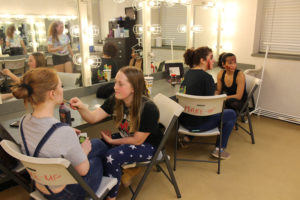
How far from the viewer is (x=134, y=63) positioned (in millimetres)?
3049

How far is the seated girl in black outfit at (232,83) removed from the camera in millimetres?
2871

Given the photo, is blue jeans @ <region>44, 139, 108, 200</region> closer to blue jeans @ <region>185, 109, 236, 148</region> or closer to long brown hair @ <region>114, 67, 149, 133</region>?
long brown hair @ <region>114, 67, 149, 133</region>

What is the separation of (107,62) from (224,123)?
4.61ft

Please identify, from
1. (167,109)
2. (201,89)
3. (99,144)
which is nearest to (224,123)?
(201,89)

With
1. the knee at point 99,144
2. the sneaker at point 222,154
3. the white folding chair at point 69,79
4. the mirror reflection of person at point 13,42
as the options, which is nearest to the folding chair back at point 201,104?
the sneaker at point 222,154

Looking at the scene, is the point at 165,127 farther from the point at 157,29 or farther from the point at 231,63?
the point at 157,29

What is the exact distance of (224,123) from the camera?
2.53 metres

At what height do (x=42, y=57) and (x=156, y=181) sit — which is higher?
(x=42, y=57)

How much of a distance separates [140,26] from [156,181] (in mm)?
1725

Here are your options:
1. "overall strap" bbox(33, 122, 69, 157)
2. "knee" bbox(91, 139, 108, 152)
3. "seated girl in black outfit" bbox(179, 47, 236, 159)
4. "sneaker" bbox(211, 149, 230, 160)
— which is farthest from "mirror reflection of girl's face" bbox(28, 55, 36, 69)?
"sneaker" bbox(211, 149, 230, 160)

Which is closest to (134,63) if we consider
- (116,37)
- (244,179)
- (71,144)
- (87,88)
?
(116,37)

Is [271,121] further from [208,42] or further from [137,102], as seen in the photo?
[137,102]

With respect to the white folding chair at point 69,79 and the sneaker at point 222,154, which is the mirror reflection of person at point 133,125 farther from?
the sneaker at point 222,154

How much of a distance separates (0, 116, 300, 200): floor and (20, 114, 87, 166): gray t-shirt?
1.01 metres
